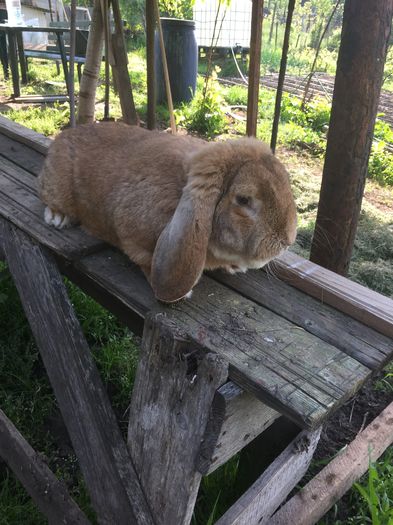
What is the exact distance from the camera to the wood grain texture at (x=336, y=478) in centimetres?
174

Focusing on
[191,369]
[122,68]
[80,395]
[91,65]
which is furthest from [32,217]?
[91,65]

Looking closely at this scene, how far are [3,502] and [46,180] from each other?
1516 millimetres

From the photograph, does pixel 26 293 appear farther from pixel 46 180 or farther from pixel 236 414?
pixel 236 414

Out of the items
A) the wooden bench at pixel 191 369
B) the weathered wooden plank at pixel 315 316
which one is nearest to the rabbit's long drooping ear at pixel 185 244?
the wooden bench at pixel 191 369

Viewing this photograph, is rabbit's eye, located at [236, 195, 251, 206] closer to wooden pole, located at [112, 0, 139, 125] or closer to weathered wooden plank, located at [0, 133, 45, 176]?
weathered wooden plank, located at [0, 133, 45, 176]

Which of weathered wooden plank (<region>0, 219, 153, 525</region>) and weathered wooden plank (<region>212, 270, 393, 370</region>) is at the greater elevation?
weathered wooden plank (<region>212, 270, 393, 370</region>)

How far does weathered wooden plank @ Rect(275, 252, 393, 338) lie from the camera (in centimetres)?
173

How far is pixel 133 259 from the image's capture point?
1863 mm

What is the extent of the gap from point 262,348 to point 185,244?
418mm

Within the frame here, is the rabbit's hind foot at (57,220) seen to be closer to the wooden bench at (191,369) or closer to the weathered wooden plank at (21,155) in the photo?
the wooden bench at (191,369)

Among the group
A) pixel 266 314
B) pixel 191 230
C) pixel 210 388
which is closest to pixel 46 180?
pixel 191 230

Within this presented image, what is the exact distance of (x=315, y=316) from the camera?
5.79ft

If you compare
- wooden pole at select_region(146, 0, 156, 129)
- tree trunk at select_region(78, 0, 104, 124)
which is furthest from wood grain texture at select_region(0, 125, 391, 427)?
tree trunk at select_region(78, 0, 104, 124)

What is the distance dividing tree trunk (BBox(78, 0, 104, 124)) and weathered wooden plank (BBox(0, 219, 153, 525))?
2.36m
